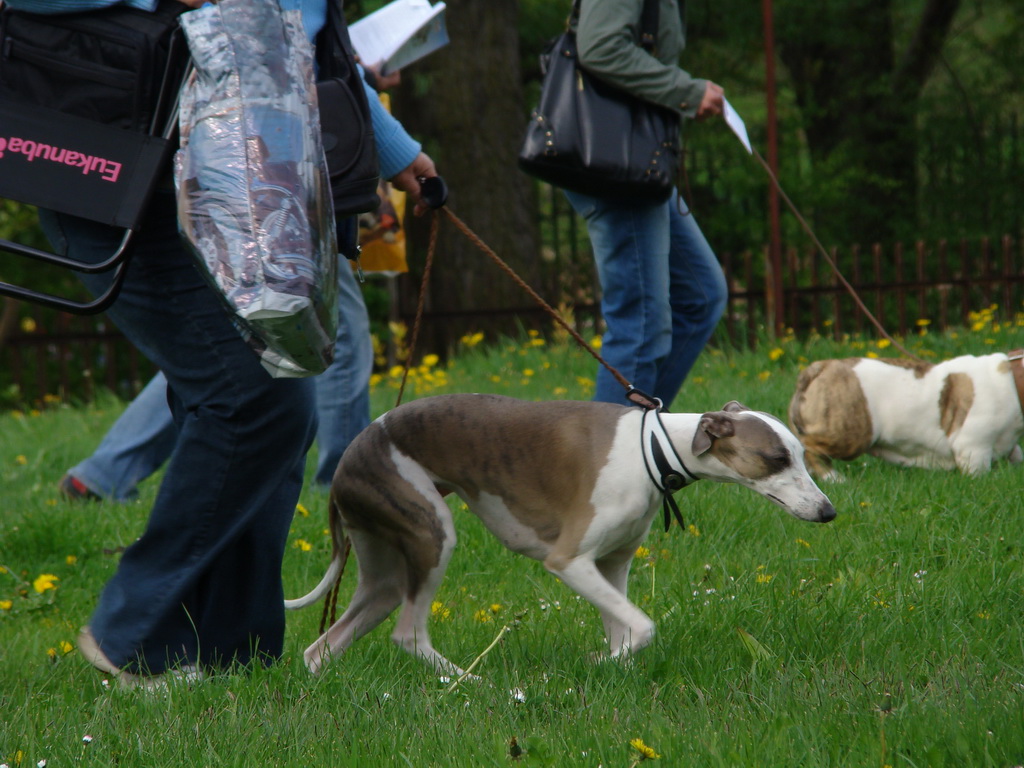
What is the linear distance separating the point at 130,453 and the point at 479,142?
19.9 feet

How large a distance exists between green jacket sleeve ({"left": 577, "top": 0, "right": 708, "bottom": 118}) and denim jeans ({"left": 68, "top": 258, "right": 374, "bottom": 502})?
1.60m

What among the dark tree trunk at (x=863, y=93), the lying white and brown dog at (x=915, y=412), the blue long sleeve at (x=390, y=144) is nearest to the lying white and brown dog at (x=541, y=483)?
the blue long sleeve at (x=390, y=144)

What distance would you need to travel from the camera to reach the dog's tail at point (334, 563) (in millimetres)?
3504

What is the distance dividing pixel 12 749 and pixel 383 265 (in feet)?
13.6

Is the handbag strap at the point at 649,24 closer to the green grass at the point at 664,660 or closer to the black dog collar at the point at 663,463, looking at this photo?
the green grass at the point at 664,660

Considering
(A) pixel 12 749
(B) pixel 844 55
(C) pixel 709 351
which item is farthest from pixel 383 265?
(B) pixel 844 55

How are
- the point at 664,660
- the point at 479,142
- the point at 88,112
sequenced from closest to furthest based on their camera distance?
the point at 88,112 < the point at 664,660 < the point at 479,142

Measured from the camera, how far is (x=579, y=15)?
4695mm

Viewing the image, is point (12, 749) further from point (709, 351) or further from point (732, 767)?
point (709, 351)

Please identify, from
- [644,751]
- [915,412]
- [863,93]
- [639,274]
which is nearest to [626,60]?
[639,274]

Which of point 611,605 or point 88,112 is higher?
point 88,112

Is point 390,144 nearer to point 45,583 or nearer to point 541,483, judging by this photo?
point 541,483

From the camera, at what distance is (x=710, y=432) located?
317cm

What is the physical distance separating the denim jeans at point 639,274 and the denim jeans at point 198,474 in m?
1.93
